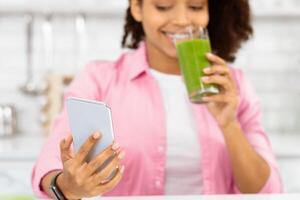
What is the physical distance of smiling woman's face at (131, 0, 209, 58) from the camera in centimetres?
149

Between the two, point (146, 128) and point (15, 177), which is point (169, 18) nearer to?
point (146, 128)

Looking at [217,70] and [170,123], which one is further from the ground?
[217,70]

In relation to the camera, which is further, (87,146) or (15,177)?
(15,177)

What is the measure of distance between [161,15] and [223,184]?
0.51 m

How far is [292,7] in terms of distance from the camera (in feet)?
9.27

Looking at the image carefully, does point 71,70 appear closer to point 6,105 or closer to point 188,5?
point 6,105

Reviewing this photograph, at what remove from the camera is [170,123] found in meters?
1.57

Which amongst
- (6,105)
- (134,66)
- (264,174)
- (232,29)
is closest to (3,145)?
(6,105)

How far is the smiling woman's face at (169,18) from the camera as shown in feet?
4.88

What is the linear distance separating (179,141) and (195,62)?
29 cm

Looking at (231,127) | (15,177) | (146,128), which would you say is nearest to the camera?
(231,127)

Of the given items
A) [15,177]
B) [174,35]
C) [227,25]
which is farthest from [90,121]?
[15,177]

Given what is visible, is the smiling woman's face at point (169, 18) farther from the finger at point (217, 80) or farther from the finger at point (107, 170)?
the finger at point (107, 170)

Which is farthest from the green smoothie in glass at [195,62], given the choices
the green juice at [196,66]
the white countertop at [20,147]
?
the white countertop at [20,147]
